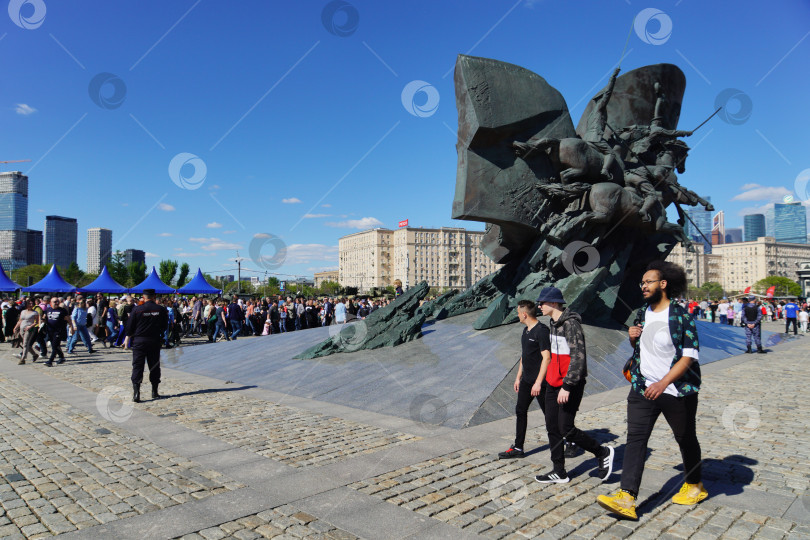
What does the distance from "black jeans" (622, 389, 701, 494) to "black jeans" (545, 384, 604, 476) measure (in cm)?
70

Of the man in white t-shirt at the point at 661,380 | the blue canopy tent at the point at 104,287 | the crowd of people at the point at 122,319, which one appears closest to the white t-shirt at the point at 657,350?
the man in white t-shirt at the point at 661,380

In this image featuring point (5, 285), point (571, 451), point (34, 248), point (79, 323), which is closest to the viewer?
point (571, 451)

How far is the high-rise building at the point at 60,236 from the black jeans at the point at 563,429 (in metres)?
107

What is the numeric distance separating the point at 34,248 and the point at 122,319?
108610 mm

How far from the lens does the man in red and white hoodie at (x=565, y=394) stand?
4918 mm

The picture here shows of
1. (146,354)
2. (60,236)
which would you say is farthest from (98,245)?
(146,354)

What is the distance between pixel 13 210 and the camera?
6022 centimetres

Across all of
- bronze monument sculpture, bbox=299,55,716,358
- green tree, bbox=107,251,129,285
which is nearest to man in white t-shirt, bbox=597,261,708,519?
bronze monument sculpture, bbox=299,55,716,358

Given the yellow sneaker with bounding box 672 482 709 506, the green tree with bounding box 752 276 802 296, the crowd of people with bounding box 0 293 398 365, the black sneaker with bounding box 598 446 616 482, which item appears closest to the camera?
the yellow sneaker with bounding box 672 482 709 506

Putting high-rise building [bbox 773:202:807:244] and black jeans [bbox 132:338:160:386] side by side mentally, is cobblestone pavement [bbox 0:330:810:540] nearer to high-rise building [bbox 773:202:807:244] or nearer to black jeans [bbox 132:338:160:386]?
black jeans [bbox 132:338:160:386]

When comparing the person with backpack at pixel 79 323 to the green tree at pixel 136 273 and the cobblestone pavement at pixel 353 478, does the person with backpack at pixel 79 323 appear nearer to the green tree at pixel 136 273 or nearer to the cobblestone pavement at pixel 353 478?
the cobblestone pavement at pixel 353 478

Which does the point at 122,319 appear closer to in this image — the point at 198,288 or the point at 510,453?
the point at 198,288

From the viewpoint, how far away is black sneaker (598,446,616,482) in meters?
5.03

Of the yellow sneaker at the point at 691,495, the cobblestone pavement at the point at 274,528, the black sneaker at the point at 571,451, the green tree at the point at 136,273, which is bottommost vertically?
the black sneaker at the point at 571,451
